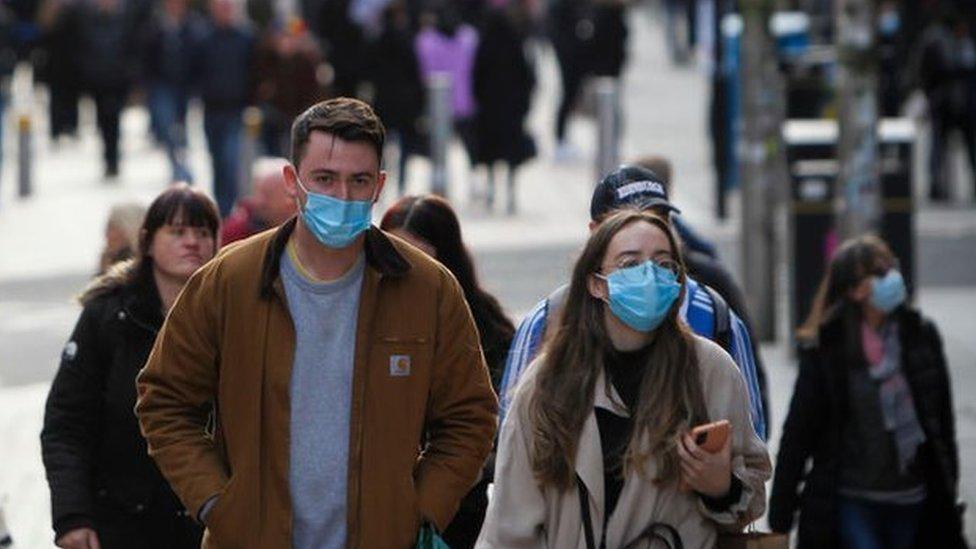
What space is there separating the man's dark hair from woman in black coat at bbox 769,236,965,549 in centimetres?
361

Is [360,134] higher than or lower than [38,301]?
higher

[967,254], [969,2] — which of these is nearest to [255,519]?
[967,254]

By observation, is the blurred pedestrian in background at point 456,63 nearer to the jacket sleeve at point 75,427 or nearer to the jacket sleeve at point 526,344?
the jacket sleeve at point 75,427

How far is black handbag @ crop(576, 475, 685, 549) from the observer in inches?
213

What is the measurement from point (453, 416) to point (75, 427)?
1.64 meters

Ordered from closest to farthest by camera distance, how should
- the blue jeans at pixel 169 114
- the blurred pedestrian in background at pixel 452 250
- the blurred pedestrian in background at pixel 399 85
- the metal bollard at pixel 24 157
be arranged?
1. the blurred pedestrian in background at pixel 452 250
2. the blurred pedestrian in background at pixel 399 85
3. the metal bollard at pixel 24 157
4. the blue jeans at pixel 169 114

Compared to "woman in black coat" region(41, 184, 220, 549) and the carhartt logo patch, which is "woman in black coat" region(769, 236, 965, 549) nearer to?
"woman in black coat" region(41, 184, 220, 549)

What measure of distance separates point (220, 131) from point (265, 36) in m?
1.47

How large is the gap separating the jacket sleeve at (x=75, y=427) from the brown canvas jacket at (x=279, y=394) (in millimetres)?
1318

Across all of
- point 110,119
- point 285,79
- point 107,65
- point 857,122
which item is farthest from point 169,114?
point 857,122

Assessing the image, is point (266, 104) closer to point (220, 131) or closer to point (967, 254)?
point (220, 131)

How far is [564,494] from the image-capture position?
17.8ft

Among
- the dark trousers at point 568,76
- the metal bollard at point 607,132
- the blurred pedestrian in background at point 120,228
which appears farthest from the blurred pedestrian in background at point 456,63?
the blurred pedestrian in background at point 120,228

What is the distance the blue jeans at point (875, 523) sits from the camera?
8.77 m
